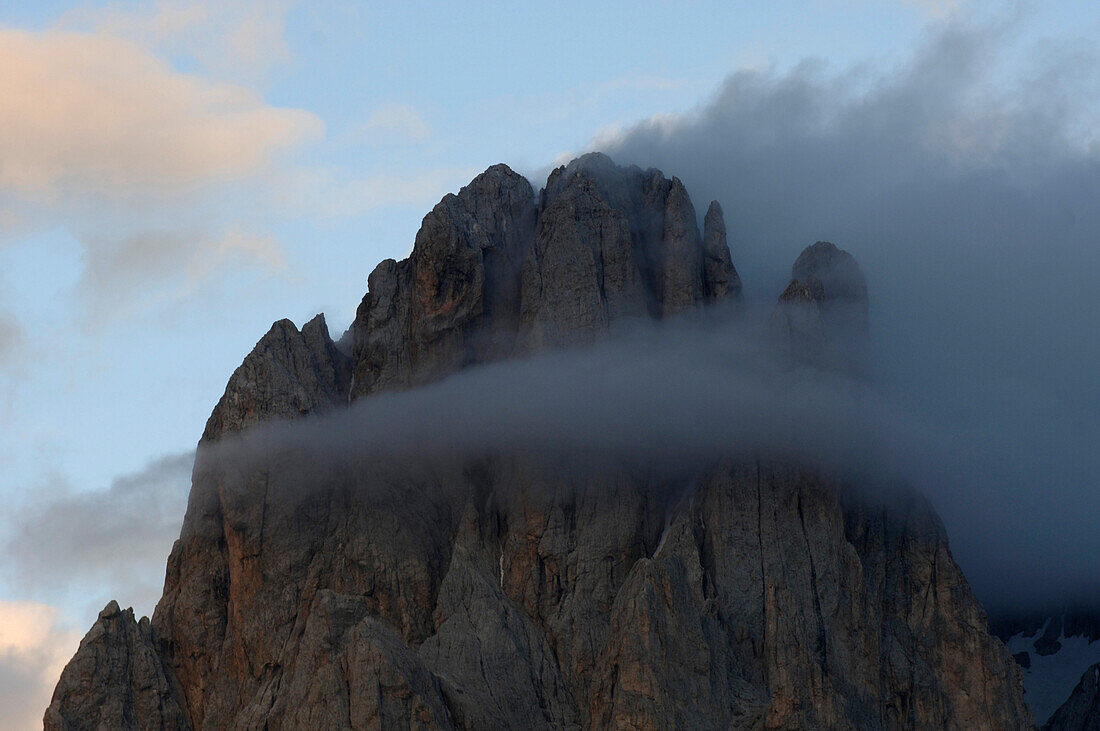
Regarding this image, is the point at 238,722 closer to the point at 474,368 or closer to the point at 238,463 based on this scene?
the point at 238,463

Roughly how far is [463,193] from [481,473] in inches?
876

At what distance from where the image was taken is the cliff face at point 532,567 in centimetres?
16338

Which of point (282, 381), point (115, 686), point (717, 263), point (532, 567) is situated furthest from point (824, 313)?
point (115, 686)

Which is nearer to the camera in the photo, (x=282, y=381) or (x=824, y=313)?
(x=282, y=381)

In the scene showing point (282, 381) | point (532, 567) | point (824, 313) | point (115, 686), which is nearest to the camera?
point (115, 686)

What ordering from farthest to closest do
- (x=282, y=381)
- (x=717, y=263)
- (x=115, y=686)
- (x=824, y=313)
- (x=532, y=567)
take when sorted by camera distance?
(x=717, y=263), (x=824, y=313), (x=282, y=381), (x=532, y=567), (x=115, y=686)

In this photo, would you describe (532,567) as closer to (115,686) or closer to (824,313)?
(824,313)

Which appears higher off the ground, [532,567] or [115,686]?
[532,567]

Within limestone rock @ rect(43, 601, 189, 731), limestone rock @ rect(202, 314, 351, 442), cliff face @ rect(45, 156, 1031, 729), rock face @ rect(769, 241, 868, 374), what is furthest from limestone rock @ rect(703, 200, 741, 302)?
limestone rock @ rect(43, 601, 189, 731)

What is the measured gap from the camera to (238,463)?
179000mm

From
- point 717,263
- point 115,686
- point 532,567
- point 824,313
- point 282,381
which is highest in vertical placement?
point 717,263

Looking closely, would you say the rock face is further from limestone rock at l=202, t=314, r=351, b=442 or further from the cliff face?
limestone rock at l=202, t=314, r=351, b=442

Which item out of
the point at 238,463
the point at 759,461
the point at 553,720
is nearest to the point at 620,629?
the point at 553,720

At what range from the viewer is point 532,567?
17575 cm
